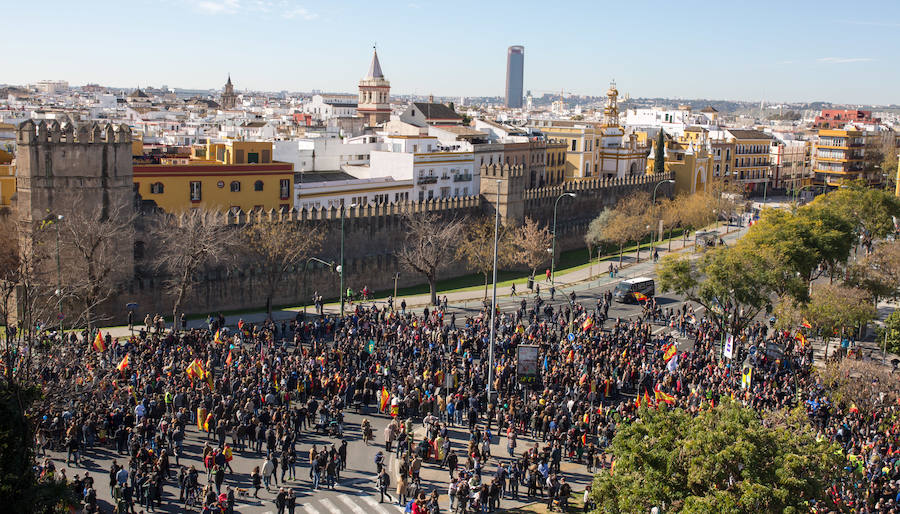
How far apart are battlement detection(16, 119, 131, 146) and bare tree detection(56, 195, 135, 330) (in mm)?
2903

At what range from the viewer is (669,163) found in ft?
322

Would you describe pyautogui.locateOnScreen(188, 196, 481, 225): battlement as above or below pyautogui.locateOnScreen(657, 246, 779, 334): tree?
above

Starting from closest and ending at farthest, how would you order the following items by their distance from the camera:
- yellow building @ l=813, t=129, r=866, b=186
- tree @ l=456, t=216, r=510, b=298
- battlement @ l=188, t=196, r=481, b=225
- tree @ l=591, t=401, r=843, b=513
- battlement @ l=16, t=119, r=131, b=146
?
1. tree @ l=591, t=401, r=843, b=513
2. battlement @ l=16, t=119, r=131, b=146
3. battlement @ l=188, t=196, r=481, b=225
4. tree @ l=456, t=216, r=510, b=298
5. yellow building @ l=813, t=129, r=866, b=186

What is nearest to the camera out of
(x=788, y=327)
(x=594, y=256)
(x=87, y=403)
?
(x=87, y=403)

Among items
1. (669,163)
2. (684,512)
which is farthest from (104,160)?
(669,163)

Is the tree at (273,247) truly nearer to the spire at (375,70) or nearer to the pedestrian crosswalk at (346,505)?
the pedestrian crosswalk at (346,505)

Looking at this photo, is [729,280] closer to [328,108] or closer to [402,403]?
[402,403]

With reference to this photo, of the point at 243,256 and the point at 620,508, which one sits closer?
the point at 620,508

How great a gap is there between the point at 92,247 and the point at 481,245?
26531mm

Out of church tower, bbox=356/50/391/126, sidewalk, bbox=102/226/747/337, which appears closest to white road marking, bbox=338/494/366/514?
sidewalk, bbox=102/226/747/337

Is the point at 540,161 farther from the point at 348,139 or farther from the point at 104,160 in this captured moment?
the point at 104,160

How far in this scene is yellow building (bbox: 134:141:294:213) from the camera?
180 feet

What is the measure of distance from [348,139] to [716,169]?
5163 centimetres

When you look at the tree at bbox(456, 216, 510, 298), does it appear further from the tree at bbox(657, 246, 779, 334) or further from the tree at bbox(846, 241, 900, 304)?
the tree at bbox(846, 241, 900, 304)
